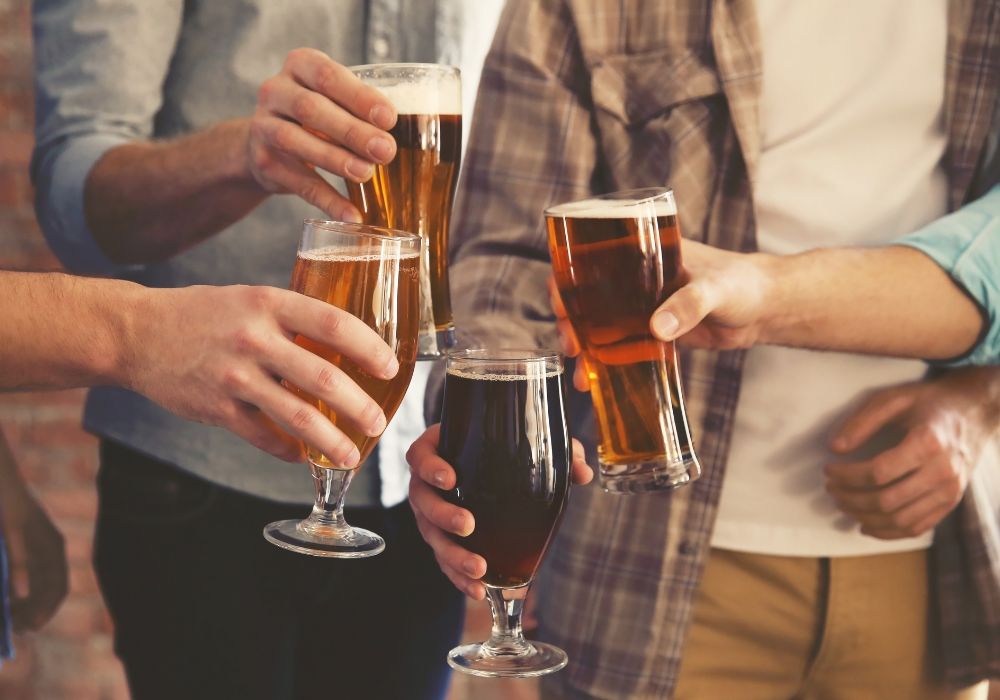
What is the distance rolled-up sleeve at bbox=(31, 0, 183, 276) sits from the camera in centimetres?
147

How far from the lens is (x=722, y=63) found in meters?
1.37

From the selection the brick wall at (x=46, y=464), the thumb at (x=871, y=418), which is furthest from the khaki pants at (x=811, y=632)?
the brick wall at (x=46, y=464)

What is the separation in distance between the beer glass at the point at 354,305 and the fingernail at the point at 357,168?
113mm

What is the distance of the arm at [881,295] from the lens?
1146 mm

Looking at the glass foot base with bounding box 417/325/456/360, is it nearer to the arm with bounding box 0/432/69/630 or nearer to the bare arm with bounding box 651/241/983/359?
the bare arm with bounding box 651/241/983/359

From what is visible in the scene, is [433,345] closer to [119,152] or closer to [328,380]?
[328,380]

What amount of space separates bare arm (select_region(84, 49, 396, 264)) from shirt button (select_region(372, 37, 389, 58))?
327mm

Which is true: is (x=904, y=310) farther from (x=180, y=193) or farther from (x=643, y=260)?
(x=180, y=193)

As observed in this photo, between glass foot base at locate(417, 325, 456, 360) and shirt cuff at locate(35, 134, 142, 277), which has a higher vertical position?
shirt cuff at locate(35, 134, 142, 277)

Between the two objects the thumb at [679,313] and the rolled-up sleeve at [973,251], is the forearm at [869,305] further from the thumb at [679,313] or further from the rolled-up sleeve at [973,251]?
the thumb at [679,313]

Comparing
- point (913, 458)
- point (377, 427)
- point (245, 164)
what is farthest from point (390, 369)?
point (913, 458)

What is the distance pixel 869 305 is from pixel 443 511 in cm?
58

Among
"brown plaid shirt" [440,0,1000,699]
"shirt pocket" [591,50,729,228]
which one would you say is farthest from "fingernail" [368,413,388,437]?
"shirt pocket" [591,50,729,228]

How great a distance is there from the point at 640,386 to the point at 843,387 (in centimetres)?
45
